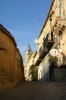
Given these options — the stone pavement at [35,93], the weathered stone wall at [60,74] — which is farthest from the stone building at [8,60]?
the weathered stone wall at [60,74]

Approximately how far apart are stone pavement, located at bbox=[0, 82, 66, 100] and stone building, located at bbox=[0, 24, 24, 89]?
1.64 feet

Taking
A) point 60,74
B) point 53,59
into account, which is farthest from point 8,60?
point 53,59

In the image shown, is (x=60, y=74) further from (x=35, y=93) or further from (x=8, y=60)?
(x=35, y=93)

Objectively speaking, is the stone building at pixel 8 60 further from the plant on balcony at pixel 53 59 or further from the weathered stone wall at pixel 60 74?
the plant on balcony at pixel 53 59

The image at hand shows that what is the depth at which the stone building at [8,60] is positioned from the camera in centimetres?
1571

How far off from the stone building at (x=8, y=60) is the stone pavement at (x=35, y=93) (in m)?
0.50

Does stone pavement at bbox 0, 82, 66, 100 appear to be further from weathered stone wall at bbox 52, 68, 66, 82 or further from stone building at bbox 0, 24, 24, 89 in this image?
weathered stone wall at bbox 52, 68, 66, 82

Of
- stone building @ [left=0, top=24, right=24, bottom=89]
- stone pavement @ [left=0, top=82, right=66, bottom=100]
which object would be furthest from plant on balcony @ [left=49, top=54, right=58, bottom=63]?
stone pavement @ [left=0, top=82, right=66, bottom=100]

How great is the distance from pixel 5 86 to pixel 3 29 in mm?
2845

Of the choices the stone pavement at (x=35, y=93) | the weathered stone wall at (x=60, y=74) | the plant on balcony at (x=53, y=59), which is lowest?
the stone pavement at (x=35, y=93)

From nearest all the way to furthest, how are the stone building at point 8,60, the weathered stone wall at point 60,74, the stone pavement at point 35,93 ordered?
the stone pavement at point 35,93 < the stone building at point 8,60 < the weathered stone wall at point 60,74

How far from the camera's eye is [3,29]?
1593 centimetres

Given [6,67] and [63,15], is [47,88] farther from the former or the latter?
[63,15]

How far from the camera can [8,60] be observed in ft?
55.2
